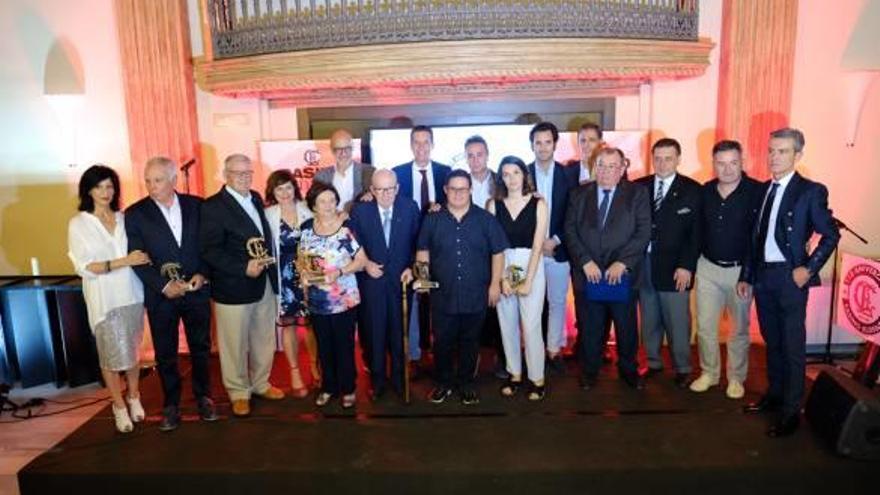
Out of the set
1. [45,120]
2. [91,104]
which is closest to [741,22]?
[91,104]

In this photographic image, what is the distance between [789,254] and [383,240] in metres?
2.26

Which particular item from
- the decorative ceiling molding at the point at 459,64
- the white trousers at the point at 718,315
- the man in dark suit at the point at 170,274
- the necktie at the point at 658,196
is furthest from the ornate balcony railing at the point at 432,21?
the white trousers at the point at 718,315

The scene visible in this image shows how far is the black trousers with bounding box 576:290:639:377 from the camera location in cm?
396

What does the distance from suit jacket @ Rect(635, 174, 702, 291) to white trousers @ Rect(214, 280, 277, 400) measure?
2.45 metres

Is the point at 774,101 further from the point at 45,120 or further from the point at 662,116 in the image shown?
the point at 45,120

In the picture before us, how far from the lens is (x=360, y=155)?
5176mm

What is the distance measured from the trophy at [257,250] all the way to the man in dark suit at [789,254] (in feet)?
9.17

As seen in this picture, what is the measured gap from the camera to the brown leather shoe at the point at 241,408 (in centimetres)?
382

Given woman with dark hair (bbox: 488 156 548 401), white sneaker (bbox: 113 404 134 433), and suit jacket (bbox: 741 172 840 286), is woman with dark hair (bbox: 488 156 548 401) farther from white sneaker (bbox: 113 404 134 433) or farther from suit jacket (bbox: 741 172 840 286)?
white sneaker (bbox: 113 404 134 433)

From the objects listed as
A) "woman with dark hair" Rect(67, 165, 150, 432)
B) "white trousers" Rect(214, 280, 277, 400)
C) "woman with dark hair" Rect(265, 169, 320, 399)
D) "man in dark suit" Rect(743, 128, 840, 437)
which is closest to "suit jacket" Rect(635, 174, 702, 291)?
"man in dark suit" Rect(743, 128, 840, 437)

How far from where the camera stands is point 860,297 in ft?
13.7

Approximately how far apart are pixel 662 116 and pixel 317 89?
284cm

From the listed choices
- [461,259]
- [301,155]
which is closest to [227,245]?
[461,259]

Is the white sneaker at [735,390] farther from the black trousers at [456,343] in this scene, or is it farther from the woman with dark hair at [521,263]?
the black trousers at [456,343]
